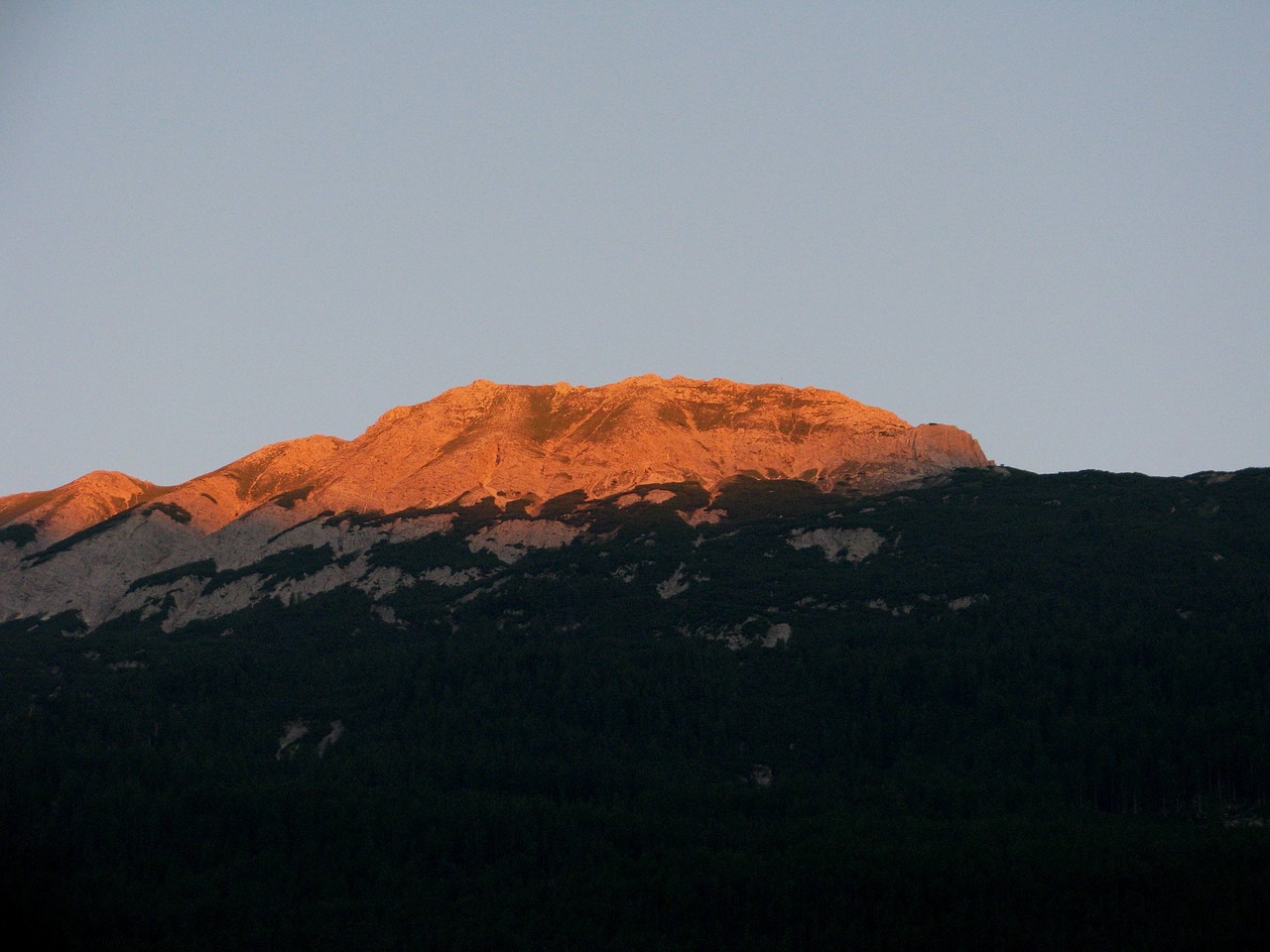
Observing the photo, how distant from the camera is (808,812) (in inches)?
7343

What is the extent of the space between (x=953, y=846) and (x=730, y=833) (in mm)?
24620

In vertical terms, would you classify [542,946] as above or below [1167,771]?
below

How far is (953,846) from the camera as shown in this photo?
165625 millimetres

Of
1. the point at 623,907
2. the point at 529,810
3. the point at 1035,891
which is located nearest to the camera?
the point at 1035,891

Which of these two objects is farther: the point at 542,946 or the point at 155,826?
the point at 155,826

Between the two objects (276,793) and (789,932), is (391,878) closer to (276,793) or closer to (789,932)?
(276,793)

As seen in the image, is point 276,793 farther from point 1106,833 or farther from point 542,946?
point 1106,833

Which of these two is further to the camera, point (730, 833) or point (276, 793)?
point (276, 793)

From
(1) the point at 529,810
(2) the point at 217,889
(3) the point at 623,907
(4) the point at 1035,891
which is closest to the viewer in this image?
(4) the point at 1035,891

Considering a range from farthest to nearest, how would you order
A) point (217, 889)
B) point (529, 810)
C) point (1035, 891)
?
point (529, 810)
point (217, 889)
point (1035, 891)

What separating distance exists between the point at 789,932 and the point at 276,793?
66.9 metres

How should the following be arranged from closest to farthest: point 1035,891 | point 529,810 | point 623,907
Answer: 1. point 1035,891
2. point 623,907
3. point 529,810

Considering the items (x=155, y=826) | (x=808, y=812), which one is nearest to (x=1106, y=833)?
(x=808, y=812)

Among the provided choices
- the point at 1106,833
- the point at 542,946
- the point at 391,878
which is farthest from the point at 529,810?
the point at 1106,833
